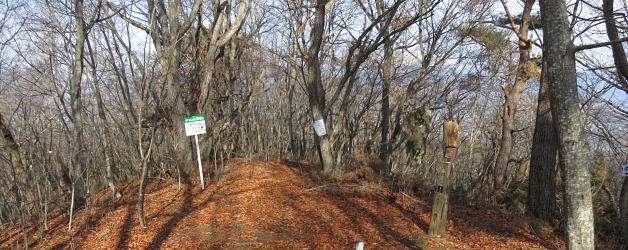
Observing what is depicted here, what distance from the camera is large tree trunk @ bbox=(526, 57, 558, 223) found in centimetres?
691

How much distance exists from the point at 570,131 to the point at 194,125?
6748 millimetres

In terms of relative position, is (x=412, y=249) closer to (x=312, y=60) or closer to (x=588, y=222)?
(x=588, y=222)

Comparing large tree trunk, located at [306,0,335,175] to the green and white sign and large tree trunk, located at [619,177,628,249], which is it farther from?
large tree trunk, located at [619,177,628,249]

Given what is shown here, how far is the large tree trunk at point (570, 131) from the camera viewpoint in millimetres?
3582

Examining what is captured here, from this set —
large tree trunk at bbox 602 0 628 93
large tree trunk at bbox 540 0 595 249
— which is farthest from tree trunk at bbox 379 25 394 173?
large tree trunk at bbox 540 0 595 249

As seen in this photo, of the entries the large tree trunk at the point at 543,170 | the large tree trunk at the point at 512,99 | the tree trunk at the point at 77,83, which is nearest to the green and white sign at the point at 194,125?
the tree trunk at the point at 77,83

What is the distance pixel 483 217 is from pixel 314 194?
3.56 m

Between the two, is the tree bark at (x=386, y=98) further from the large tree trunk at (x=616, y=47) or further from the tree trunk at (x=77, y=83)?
the tree trunk at (x=77, y=83)

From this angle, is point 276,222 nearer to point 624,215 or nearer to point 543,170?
point 543,170

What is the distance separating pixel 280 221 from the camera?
626 cm

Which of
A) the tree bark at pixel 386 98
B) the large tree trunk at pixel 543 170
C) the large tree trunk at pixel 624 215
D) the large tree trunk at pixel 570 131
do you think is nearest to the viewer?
the large tree trunk at pixel 570 131

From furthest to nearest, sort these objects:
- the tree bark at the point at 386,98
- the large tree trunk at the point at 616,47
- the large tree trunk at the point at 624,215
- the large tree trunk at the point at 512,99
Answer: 1. the large tree trunk at the point at 512,99
2. the tree bark at the point at 386,98
3. the large tree trunk at the point at 624,215
4. the large tree trunk at the point at 616,47

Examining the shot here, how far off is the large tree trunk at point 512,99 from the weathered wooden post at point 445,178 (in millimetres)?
7313

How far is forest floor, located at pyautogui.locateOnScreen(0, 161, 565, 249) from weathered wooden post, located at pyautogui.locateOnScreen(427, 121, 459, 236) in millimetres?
300
